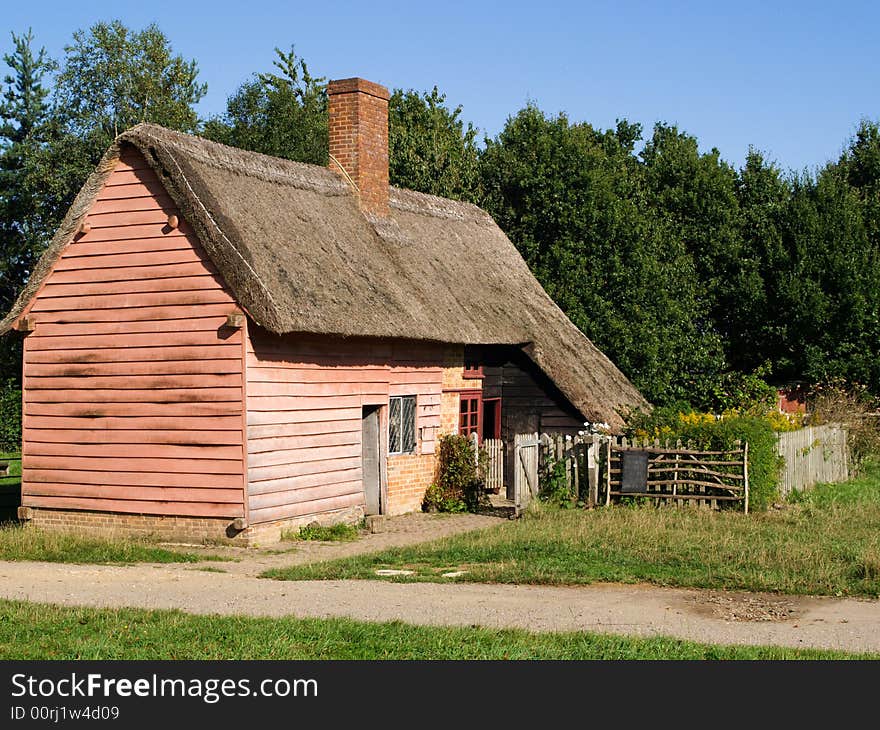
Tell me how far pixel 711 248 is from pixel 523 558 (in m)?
24.1

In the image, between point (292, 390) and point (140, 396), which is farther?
point (292, 390)

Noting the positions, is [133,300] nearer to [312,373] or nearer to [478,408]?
[312,373]

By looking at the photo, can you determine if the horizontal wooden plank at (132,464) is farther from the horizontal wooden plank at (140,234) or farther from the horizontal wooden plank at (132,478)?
the horizontal wooden plank at (140,234)

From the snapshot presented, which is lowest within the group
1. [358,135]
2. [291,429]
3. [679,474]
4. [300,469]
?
[679,474]

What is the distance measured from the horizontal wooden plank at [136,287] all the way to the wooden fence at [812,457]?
35.4 ft

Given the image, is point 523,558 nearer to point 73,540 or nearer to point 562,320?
point 73,540

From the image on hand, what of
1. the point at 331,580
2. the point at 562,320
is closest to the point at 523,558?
the point at 331,580

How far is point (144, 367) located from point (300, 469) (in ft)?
9.96

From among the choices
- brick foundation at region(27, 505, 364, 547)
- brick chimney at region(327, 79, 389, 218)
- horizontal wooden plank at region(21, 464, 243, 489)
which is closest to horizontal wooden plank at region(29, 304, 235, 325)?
horizontal wooden plank at region(21, 464, 243, 489)

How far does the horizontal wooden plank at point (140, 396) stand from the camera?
676 inches

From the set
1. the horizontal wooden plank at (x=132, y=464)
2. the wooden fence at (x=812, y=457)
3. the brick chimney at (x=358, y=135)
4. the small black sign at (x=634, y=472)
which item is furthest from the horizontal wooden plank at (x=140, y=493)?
the wooden fence at (x=812, y=457)

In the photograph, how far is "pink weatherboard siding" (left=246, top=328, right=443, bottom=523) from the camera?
1739cm

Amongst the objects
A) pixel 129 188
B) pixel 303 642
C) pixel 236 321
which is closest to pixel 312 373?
pixel 236 321

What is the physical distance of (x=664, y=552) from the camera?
1491 cm
